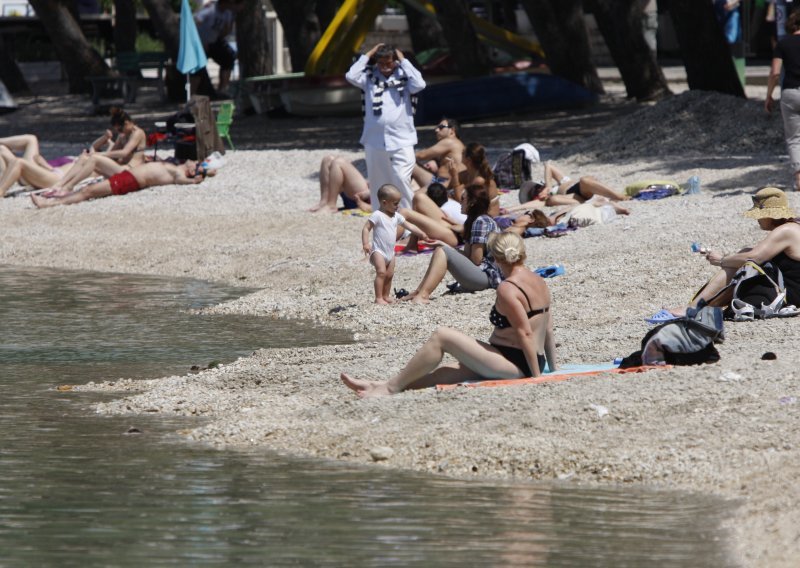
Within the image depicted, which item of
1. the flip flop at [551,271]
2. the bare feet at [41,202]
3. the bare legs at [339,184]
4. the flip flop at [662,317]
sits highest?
the flip flop at [662,317]

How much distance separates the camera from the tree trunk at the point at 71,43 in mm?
29922

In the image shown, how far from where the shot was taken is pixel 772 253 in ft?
31.1

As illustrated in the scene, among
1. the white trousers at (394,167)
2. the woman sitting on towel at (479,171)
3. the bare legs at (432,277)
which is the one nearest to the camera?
the bare legs at (432,277)

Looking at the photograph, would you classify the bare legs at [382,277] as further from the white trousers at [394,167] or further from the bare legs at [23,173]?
the bare legs at [23,173]

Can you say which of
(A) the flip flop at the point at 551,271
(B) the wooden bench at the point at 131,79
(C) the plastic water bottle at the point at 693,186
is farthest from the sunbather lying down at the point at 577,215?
(B) the wooden bench at the point at 131,79

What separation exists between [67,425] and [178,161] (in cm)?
1166

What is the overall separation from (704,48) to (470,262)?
392 inches

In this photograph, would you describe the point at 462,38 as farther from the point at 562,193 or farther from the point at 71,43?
the point at 71,43

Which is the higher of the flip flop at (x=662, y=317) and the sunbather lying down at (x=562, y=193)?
the flip flop at (x=662, y=317)

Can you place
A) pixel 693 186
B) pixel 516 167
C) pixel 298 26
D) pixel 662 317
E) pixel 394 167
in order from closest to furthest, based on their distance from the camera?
pixel 662 317 < pixel 394 167 < pixel 693 186 < pixel 516 167 < pixel 298 26

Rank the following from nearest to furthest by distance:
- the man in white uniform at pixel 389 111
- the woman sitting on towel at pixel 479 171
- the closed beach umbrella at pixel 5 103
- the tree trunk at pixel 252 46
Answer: the woman sitting on towel at pixel 479 171
the man in white uniform at pixel 389 111
the tree trunk at pixel 252 46
the closed beach umbrella at pixel 5 103

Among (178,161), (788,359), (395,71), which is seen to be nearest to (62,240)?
(178,161)

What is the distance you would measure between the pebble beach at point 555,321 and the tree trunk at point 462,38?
3.55m

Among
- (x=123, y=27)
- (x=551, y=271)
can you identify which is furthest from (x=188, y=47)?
(x=551, y=271)
